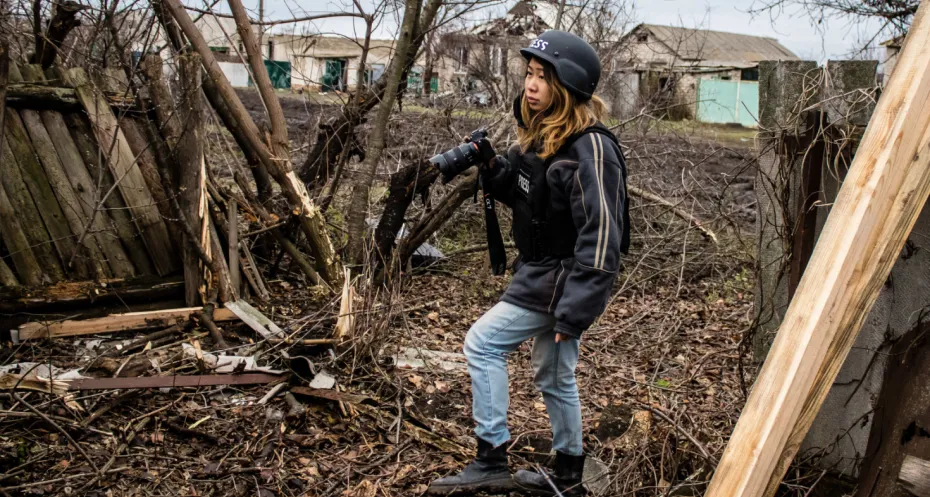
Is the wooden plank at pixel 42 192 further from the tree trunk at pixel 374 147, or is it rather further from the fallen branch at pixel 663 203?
the fallen branch at pixel 663 203

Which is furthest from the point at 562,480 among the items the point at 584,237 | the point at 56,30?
the point at 56,30

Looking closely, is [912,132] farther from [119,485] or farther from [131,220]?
[131,220]

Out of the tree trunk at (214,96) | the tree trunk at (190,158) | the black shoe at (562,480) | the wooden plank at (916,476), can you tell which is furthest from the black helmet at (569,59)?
the tree trunk at (214,96)

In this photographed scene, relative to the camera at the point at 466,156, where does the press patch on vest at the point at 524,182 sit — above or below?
below

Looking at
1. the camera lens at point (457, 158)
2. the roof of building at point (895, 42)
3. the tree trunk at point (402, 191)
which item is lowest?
the tree trunk at point (402, 191)

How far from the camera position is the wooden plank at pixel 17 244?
5059 mm

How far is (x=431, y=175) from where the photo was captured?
6.47 m

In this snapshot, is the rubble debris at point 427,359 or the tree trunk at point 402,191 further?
the tree trunk at point 402,191

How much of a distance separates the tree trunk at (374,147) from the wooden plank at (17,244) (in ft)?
7.59

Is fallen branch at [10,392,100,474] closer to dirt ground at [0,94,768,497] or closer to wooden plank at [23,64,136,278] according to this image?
dirt ground at [0,94,768,497]

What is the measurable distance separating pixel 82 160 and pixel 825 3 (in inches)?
352

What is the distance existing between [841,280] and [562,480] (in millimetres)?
1722

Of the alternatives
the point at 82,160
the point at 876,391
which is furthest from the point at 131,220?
the point at 876,391

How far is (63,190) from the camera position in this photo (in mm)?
5340
